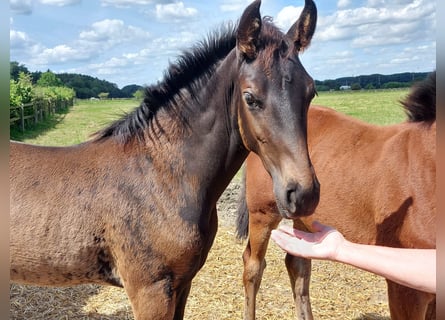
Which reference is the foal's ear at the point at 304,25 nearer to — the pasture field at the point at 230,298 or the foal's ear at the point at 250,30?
the foal's ear at the point at 250,30

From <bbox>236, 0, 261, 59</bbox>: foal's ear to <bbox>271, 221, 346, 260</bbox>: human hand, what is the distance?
2.85 ft

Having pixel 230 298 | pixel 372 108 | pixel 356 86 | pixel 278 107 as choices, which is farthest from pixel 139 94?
pixel 356 86

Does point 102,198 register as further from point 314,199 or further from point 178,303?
point 314,199

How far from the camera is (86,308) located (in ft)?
13.2

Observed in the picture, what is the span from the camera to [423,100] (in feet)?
9.46

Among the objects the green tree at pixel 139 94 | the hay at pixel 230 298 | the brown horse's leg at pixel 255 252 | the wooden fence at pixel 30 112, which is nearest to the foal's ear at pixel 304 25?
the green tree at pixel 139 94

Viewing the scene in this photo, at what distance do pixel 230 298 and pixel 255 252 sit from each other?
0.78 meters

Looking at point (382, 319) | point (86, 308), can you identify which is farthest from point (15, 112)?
point (382, 319)

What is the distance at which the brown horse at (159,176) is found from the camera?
2014 mm

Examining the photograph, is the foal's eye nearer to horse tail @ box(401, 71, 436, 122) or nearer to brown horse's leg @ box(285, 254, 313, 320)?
horse tail @ box(401, 71, 436, 122)

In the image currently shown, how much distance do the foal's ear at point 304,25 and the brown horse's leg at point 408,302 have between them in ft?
5.50

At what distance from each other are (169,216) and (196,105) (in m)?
0.64

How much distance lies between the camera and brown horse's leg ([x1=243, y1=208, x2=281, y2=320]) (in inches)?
148

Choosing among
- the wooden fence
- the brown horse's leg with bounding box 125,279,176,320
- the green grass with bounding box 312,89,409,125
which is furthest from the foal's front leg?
the wooden fence
